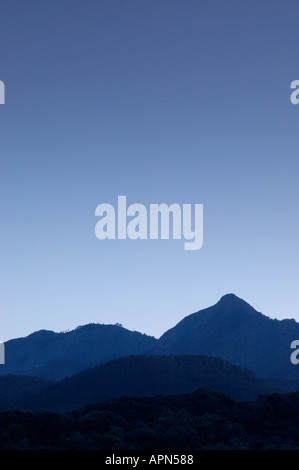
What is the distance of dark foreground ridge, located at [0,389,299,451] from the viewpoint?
60.9 meters

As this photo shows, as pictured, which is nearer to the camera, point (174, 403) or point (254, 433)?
point (254, 433)

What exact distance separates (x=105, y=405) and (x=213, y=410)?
48.6ft

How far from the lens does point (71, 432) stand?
212 ft

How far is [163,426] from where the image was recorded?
66.0 meters

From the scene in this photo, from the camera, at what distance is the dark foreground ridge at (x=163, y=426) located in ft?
200

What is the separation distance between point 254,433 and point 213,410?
9.51 meters
